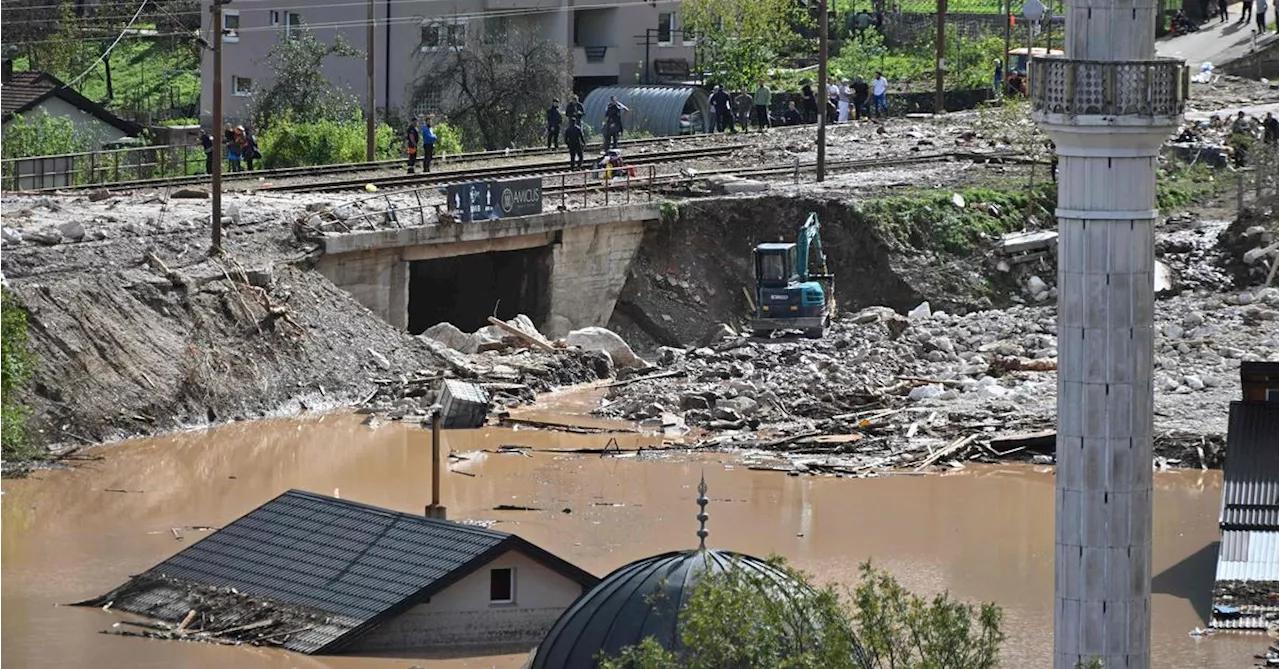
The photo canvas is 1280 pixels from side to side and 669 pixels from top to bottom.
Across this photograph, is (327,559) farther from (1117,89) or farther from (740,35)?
(740,35)

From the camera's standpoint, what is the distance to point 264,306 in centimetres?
4353

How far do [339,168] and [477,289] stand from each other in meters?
4.43

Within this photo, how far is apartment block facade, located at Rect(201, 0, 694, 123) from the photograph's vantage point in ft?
229

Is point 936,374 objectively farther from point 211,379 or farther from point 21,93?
point 21,93

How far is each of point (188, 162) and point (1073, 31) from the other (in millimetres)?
37499

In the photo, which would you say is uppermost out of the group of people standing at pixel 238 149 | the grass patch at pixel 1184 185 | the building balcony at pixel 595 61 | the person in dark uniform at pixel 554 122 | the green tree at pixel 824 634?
the building balcony at pixel 595 61

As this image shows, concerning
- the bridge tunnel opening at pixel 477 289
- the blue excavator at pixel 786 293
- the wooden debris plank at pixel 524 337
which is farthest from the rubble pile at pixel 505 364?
the blue excavator at pixel 786 293

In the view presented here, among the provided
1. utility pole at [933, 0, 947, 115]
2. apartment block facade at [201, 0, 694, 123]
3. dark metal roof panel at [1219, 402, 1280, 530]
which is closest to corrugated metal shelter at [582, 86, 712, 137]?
apartment block facade at [201, 0, 694, 123]

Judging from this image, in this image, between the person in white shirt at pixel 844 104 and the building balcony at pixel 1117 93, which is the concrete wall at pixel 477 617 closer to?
the building balcony at pixel 1117 93

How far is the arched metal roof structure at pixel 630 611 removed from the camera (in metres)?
20.6

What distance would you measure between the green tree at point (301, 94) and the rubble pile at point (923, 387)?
18701 millimetres

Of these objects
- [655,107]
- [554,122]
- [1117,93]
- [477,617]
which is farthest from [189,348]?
[655,107]

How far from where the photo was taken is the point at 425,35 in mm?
69750

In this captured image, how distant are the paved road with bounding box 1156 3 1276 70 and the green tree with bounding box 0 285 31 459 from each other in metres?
42.3
